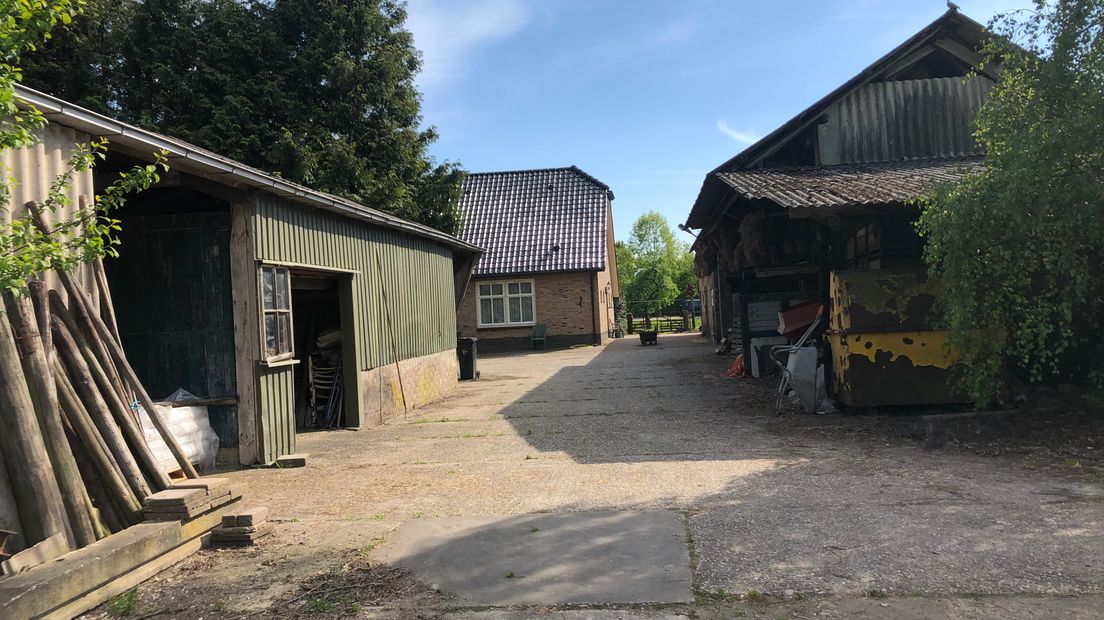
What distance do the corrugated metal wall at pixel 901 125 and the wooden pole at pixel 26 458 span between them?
522 inches

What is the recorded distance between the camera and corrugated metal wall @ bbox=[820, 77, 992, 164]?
13.8m

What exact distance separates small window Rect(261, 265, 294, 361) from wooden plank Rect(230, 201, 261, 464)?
0.46 ft

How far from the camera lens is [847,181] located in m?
11.4

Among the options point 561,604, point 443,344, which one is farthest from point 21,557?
point 443,344

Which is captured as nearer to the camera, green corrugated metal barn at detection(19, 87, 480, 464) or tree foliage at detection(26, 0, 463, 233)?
green corrugated metal barn at detection(19, 87, 480, 464)

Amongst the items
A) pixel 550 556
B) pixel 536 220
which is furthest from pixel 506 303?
pixel 550 556

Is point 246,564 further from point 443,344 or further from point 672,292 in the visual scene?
point 672,292

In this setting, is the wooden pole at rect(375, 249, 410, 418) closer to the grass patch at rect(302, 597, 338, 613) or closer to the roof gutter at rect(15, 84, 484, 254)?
the roof gutter at rect(15, 84, 484, 254)

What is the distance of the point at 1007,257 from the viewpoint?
704 cm

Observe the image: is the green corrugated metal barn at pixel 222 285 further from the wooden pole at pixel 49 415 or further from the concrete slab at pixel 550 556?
the concrete slab at pixel 550 556

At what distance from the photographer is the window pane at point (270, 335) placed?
8.20 meters

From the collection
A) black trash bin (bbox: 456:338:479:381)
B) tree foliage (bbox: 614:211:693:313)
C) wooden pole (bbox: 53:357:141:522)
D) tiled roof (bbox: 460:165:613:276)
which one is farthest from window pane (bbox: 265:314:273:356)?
tree foliage (bbox: 614:211:693:313)

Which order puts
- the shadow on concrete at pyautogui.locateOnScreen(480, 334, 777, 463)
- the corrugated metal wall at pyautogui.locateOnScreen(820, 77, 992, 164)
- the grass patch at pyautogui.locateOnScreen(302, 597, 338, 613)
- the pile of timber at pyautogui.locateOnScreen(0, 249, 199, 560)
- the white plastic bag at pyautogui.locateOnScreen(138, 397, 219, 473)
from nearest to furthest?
1. the grass patch at pyautogui.locateOnScreen(302, 597, 338, 613)
2. the pile of timber at pyautogui.locateOnScreen(0, 249, 199, 560)
3. the white plastic bag at pyautogui.locateOnScreen(138, 397, 219, 473)
4. the shadow on concrete at pyautogui.locateOnScreen(480, 334, 777, 463)
5. the corrugated metal wall at pyautogui.locateOnScreen(820, 77, 992, 164)

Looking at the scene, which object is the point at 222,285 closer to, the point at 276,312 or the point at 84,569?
the point at 276,312
